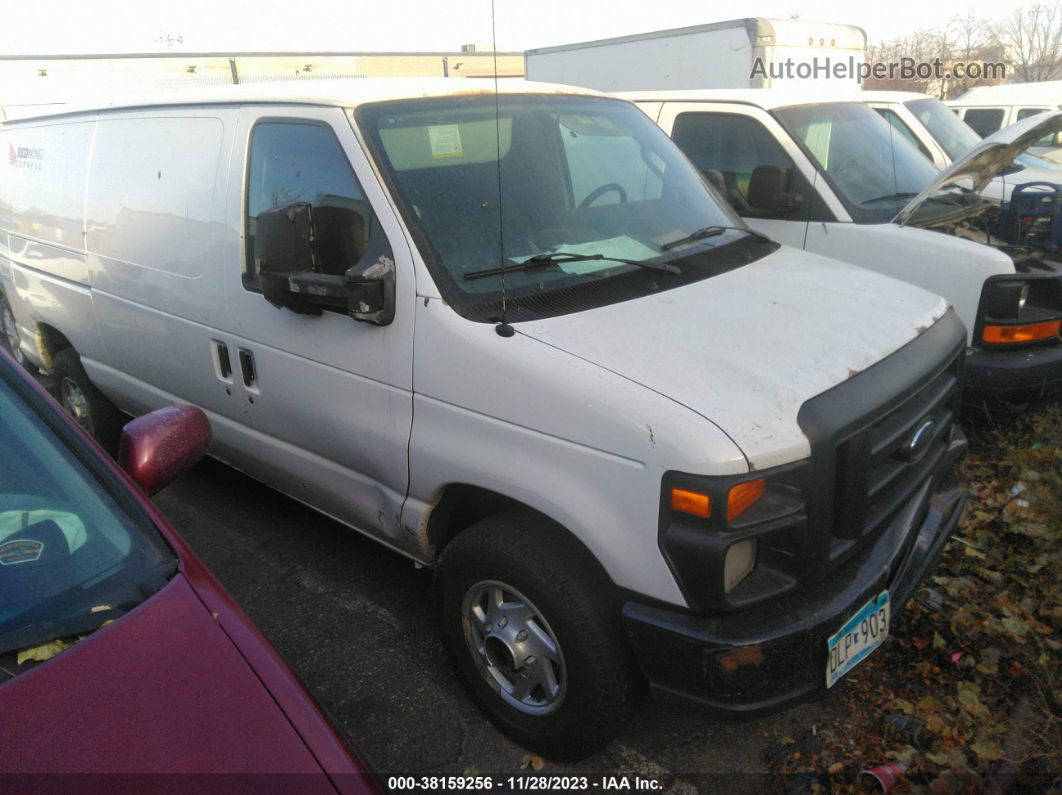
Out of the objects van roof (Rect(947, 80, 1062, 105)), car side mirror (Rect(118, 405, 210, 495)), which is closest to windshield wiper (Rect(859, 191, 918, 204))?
car side mirror (Rect(118, 405, 210, 495))

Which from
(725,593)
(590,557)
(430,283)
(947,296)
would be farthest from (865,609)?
(947,296)

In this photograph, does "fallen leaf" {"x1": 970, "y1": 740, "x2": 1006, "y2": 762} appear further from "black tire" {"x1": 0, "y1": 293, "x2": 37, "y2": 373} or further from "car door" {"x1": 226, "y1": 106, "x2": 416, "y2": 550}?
"black tire" {"x1": 0, "y1": 293, "x2": 37, "y2": 373}

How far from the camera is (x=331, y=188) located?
118 inches

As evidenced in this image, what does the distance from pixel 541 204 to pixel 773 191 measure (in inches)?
94.3

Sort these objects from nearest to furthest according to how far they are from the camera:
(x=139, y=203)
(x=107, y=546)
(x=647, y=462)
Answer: (x=107, y=546) < (x=647, y=462) < (x=139, y=203)

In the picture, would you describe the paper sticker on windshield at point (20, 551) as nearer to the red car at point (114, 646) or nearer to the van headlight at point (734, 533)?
the red car at point (114, 646)

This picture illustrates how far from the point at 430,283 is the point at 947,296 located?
302 centimetres

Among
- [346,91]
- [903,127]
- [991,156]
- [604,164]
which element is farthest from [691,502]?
[903,127]

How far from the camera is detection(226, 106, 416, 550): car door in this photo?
2822 millimetres

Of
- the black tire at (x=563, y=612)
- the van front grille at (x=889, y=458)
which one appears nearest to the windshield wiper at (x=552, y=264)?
the black tire at (x=563, y=612)

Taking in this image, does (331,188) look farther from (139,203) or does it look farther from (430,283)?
(139,203)

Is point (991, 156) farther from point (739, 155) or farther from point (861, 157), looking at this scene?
point (739, 155)

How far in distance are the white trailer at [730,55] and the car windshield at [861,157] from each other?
2709 millimetres

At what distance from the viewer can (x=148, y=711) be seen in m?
1.56
